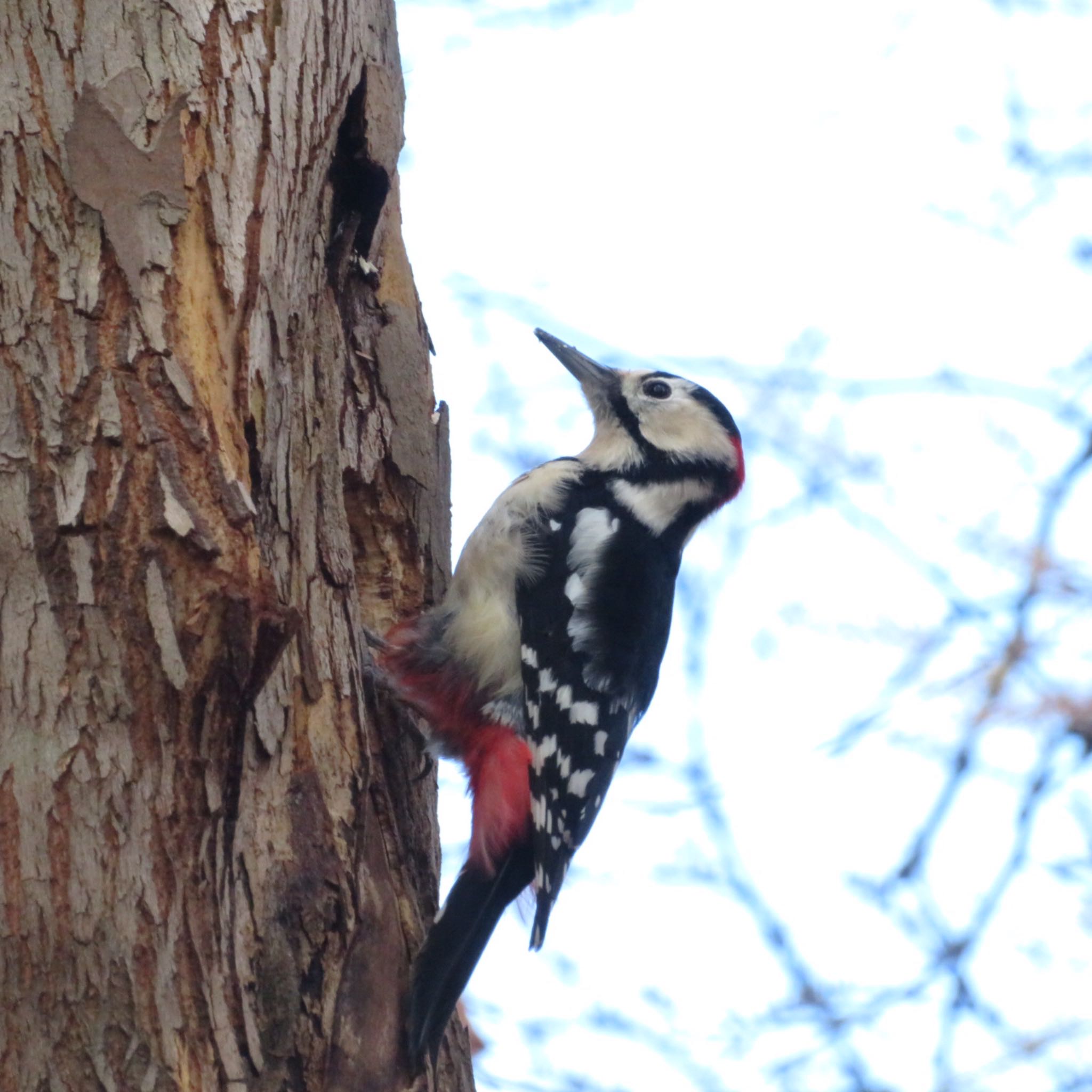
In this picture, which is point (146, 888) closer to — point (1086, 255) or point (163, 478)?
point (163, 478)

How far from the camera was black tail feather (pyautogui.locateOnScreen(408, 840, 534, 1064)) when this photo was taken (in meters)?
2.34

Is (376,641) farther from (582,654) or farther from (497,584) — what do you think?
(582,654)

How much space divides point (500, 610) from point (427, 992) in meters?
1.28

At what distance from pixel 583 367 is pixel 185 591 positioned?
8.61ft

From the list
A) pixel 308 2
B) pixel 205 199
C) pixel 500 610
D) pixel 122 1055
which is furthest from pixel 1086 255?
pixel 122 1055

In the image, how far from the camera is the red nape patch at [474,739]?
124 inches

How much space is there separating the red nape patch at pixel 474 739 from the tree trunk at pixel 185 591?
393 mm

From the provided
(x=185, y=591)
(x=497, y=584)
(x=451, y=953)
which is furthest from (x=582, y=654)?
(x=185, y=591)

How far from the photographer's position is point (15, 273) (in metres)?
2.19

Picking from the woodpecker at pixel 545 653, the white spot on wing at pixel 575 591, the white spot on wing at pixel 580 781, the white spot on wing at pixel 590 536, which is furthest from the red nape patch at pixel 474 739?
the white spot on wing at pixel 590 536

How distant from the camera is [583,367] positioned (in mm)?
4457

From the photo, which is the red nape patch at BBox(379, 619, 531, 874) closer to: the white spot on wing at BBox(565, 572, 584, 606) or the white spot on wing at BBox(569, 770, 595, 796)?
the white spot on wing at BBox(569, 770, 595, 796)

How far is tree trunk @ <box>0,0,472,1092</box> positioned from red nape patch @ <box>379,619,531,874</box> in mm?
393

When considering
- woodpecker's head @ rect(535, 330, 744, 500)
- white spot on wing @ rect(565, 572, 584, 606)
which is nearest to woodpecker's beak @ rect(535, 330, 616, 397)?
woodpecker's head @ rect(535, 330, 744, 500)
